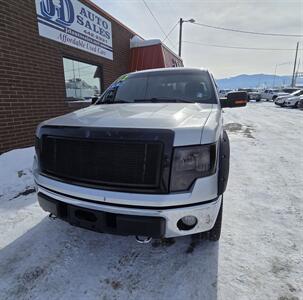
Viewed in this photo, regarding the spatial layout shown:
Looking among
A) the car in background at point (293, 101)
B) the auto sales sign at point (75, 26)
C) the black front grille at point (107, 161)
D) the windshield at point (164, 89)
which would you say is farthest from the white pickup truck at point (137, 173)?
the car in background at point (293, 101)

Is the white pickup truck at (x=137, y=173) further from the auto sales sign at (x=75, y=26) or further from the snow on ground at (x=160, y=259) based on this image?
the auto sales sign at (x=75, y=26)

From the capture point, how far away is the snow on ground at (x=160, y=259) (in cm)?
182

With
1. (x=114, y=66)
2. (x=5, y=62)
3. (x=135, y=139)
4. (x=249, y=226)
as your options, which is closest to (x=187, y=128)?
(x=135, y=139)

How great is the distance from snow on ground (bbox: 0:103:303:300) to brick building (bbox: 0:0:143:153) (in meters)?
2.30

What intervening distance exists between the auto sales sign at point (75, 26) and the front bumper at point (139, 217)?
17.5ft

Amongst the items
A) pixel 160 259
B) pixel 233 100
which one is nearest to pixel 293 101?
pixel 233 100

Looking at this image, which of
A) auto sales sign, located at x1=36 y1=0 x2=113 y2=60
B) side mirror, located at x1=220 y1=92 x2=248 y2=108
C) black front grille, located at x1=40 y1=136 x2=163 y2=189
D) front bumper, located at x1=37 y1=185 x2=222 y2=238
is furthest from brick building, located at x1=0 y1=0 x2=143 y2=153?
side mirror, located at x1=220 y1=92 x2=248 y2=108

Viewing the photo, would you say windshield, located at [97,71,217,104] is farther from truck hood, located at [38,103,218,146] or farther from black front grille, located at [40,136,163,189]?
black front grille, located at [40,136,163,189]

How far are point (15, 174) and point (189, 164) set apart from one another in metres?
3.51

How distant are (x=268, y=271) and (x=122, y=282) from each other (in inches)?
48.4

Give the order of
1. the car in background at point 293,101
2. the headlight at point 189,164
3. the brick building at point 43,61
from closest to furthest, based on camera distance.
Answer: the headlight at point 189,164 → the brick building at point 43,61 → the car in background at point 293,101

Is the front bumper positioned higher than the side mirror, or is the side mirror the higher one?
the side mirror

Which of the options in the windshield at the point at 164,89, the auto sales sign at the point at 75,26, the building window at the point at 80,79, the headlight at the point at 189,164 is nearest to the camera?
the headlight at the point at 189,164

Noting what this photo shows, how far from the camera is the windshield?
2.98 m
